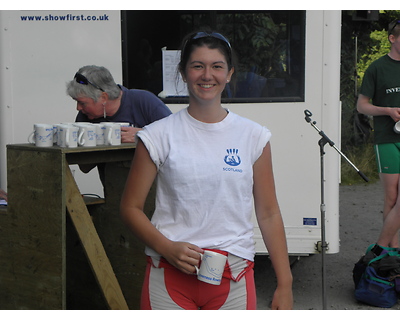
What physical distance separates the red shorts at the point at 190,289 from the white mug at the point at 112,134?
4.99 feet

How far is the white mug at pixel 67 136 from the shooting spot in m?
3.42

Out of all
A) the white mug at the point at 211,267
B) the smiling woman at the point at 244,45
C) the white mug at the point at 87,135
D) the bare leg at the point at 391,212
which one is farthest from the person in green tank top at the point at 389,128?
the white mug at the point at 211,267

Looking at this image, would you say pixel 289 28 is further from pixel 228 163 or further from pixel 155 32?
pixel 228 163

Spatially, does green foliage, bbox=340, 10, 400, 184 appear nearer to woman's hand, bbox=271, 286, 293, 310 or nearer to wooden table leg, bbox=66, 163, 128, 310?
wooden table leg, bbox=66, 163, 128, 310

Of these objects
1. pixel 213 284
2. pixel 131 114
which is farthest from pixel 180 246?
pixel 131 114

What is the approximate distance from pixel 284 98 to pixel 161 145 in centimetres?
295

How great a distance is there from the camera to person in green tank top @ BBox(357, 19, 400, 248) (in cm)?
519

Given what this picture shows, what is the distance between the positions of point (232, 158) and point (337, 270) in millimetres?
4162

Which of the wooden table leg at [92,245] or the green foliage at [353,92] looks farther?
the green foliage at [353,92]

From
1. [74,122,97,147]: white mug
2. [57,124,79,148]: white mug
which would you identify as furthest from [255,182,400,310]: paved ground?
[57,124,79,148]: white mug

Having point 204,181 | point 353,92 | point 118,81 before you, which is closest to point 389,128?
point 118,81

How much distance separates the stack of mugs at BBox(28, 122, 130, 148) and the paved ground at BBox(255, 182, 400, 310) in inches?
80.8

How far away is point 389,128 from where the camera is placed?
5.23m

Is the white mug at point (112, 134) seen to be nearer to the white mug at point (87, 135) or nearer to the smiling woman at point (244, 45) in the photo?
the white mug at point (87, 135)
